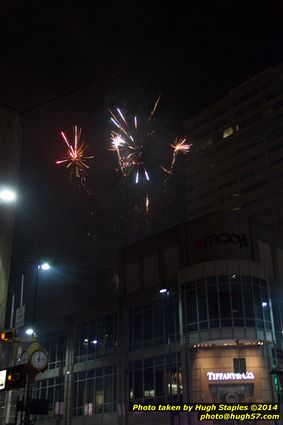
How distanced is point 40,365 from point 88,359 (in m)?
39.5

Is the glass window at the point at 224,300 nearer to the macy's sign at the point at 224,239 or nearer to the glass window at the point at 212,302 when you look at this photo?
the glass window at the point at 212,302

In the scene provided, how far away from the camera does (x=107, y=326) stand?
6022cm

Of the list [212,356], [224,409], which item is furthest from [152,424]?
[224,409]

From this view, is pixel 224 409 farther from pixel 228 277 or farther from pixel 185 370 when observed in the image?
A: pixel 228 277

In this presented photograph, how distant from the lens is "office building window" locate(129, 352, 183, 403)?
164ft

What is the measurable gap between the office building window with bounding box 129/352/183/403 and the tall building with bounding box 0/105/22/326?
79.0ft

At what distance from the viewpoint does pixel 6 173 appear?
29.7m

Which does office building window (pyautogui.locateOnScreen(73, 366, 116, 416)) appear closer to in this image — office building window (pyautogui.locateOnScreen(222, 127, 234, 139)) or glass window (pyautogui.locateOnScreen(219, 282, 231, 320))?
glass window (pyautogui.locateOnScreen(219, 282, 231, 320))

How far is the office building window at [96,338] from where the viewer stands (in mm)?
58938

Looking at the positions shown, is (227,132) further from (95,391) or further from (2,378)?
(2,378)

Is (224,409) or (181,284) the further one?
(181,284)

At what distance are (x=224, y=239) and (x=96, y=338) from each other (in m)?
20.7

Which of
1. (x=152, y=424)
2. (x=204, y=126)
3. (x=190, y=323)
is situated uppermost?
(x=204, y=126)

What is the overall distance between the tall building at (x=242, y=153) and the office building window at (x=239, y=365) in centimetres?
8811
